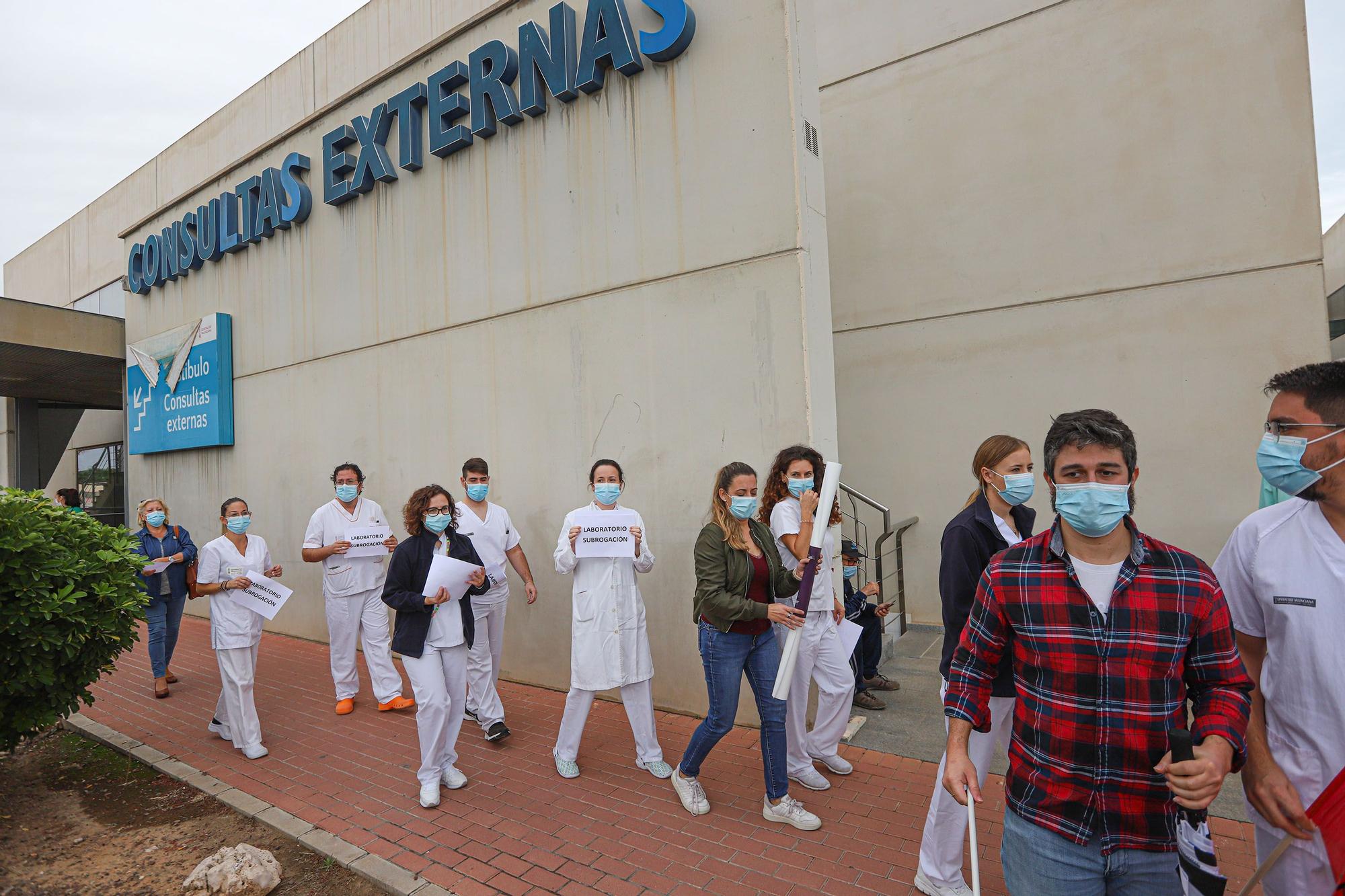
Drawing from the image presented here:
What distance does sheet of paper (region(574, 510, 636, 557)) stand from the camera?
15.8 feet

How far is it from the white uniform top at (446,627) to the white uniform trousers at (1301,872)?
3.98 meters

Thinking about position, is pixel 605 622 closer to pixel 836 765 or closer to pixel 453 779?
pixel 453 779

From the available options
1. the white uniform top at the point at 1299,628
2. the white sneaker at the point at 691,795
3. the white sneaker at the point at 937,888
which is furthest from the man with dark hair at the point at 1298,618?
the white sneaker at the point at 691,795

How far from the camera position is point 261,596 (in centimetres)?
553

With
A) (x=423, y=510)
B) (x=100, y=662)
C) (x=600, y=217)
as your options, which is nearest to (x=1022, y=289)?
(x=600, y=217)

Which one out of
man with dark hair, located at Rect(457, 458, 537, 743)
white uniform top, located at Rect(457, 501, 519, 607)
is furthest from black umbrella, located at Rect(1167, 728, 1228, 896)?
white uniform top, located at Rect(457, 501, 519, 607)

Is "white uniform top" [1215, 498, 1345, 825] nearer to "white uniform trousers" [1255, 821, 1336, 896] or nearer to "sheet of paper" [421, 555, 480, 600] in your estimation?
"white uniform trousers" [1255, 821, 1336, 896]

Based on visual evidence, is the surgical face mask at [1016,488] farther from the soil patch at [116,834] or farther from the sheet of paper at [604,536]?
the soil patch at [116,834]

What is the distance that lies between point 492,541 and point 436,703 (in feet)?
5.34

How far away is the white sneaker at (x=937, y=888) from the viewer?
3178mm

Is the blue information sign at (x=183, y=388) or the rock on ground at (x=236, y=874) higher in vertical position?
the blue information sign at (x=183, y=388)

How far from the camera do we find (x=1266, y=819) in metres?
2.08

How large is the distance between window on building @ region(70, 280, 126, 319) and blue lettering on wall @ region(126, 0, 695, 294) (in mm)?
6040

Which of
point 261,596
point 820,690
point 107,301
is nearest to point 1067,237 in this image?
point 820,690
